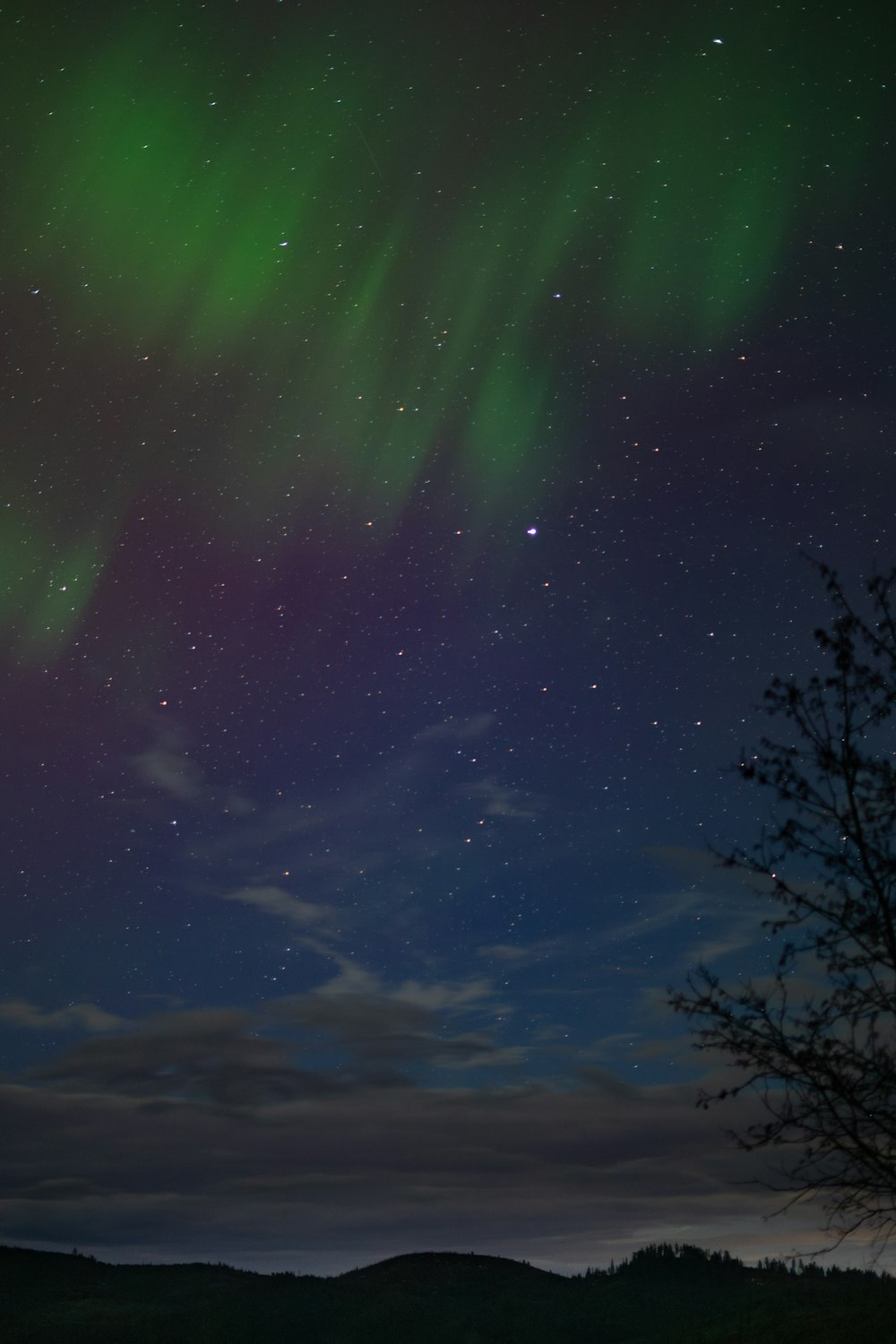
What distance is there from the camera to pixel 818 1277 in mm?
71188

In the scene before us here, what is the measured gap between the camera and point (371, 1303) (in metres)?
144

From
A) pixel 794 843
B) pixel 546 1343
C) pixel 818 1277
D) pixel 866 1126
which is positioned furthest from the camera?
pixel 546 1343

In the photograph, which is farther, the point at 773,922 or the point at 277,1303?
the point at 277,1303

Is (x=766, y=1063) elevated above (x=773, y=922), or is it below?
below

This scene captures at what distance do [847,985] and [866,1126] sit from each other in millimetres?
1112

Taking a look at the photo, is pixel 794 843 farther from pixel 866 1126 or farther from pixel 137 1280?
pixel 137 1280

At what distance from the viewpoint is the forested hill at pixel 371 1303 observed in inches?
4830

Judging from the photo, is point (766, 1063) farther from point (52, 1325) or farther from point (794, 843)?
point (52, 1325)

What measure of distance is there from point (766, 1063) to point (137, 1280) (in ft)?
574

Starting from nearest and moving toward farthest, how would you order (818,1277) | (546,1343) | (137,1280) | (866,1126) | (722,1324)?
(866,1126) < (722,1324) < (818,1277) < (546,1343) < (137,1280)

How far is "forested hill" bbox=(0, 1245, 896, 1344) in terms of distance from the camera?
403 feet

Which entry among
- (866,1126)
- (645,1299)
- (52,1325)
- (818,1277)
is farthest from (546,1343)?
(866,1126)

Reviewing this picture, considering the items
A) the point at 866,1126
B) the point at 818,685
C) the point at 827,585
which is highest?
the point at 827,585

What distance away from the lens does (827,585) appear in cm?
1092
